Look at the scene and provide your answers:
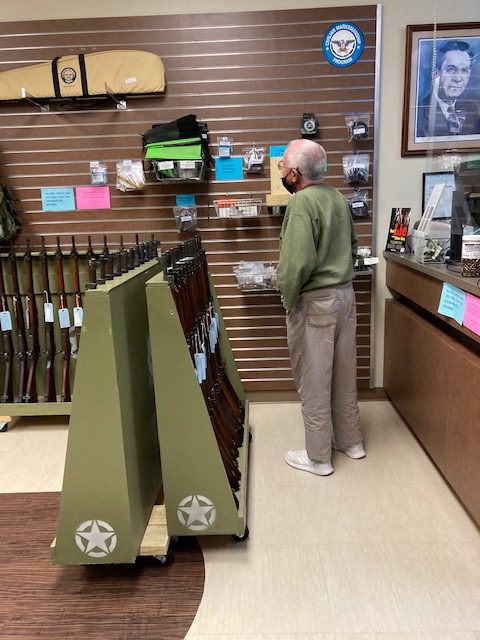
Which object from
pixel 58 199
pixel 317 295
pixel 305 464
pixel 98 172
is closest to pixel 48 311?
pixel 58 199

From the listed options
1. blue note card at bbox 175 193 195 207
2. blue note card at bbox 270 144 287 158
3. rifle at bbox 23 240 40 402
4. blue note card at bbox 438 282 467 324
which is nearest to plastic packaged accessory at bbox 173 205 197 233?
blue note card at bbox 175 193 195 207

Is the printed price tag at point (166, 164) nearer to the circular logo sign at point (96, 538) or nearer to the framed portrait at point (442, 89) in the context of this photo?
the framed portrait at point (442, 89)

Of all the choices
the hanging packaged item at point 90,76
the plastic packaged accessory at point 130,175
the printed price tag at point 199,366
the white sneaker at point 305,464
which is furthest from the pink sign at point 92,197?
the white sneaker at point 305,464

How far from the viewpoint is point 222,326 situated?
3.23 metres

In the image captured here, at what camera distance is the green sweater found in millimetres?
2420

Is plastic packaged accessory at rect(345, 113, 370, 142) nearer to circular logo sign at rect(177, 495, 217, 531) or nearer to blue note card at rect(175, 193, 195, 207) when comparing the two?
blue note card at rect(175, 193, 195, 207)

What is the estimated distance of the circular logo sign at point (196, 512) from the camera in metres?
2.06

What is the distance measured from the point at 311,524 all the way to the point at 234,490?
40cm

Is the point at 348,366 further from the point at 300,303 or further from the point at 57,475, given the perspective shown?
the point at 57,475

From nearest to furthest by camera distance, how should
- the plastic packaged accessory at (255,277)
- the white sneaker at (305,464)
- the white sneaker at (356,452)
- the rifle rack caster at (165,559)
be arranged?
the rifle rack caster at (165,559) → the white sneaker at (305,464) → the white sneaker at (356,452) → the plastic packaged accessory at (255,277)

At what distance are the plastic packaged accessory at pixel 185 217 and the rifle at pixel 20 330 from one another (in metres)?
1.14

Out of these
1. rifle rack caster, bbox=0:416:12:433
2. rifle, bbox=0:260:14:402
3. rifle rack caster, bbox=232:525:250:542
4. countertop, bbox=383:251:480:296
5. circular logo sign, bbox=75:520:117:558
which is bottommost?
rifle rack caster, bbox=232:525:250:542

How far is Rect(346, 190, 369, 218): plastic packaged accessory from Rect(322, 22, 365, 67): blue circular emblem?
0.85m

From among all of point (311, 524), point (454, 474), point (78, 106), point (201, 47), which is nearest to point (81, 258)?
point (78, 106)
